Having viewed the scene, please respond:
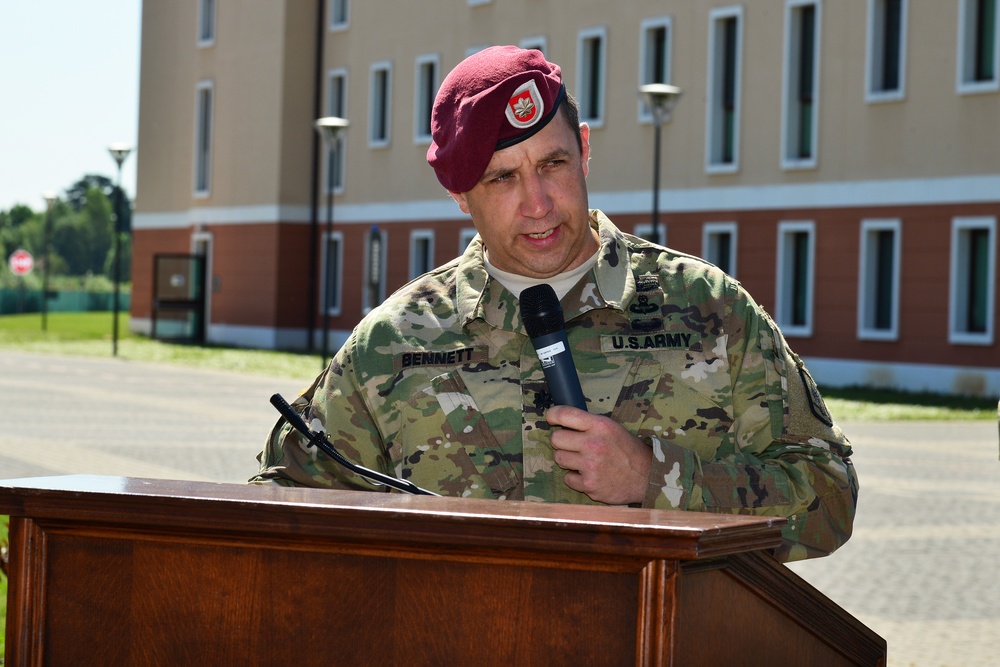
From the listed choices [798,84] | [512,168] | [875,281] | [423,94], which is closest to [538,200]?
[512,168]

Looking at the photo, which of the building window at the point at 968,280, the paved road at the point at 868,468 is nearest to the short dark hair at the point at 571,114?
the paved road at the point at 868,468

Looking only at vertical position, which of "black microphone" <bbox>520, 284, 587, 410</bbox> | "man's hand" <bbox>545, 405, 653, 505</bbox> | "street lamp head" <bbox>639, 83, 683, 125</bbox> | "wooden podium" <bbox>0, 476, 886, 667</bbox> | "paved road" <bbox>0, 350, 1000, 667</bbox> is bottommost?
"paved road" <bbox>0, 350, 1000, 667</bbox>

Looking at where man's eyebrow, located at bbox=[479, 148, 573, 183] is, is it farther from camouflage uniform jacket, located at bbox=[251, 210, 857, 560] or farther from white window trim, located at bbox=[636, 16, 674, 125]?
white window trim, located at bbox=[636, 16, 674, 125]

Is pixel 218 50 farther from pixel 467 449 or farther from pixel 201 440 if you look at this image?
pixel 467 449

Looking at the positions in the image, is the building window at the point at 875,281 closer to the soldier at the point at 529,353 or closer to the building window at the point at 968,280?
the building window at the point at 968,280

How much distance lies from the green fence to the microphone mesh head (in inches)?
3148

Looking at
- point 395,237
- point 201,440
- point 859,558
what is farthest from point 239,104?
point 859,558

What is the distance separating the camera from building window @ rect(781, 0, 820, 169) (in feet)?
93.5

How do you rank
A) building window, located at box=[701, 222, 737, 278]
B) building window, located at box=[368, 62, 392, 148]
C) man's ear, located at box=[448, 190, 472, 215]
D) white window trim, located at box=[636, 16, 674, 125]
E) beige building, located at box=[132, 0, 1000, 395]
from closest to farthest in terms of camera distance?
man's ear, located at box=[448, 190, 472, 215] → beige building, located at box=[132, 0, 1000, 395] → building window, located at box=[701, 222, 737, 278] → white window trim, located at box=[636, 16, 674, 125] → building window, located at box=[368, 62, 392, 148]

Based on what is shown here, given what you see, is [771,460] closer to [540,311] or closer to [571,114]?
[540,311]

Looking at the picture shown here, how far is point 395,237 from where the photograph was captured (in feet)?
126

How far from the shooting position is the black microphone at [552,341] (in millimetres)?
2492

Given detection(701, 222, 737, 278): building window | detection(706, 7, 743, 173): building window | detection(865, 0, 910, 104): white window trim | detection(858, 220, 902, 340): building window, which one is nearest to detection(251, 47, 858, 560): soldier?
detection(865, 0, 910, 104): white window trim

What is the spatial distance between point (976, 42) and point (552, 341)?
81.6ft
